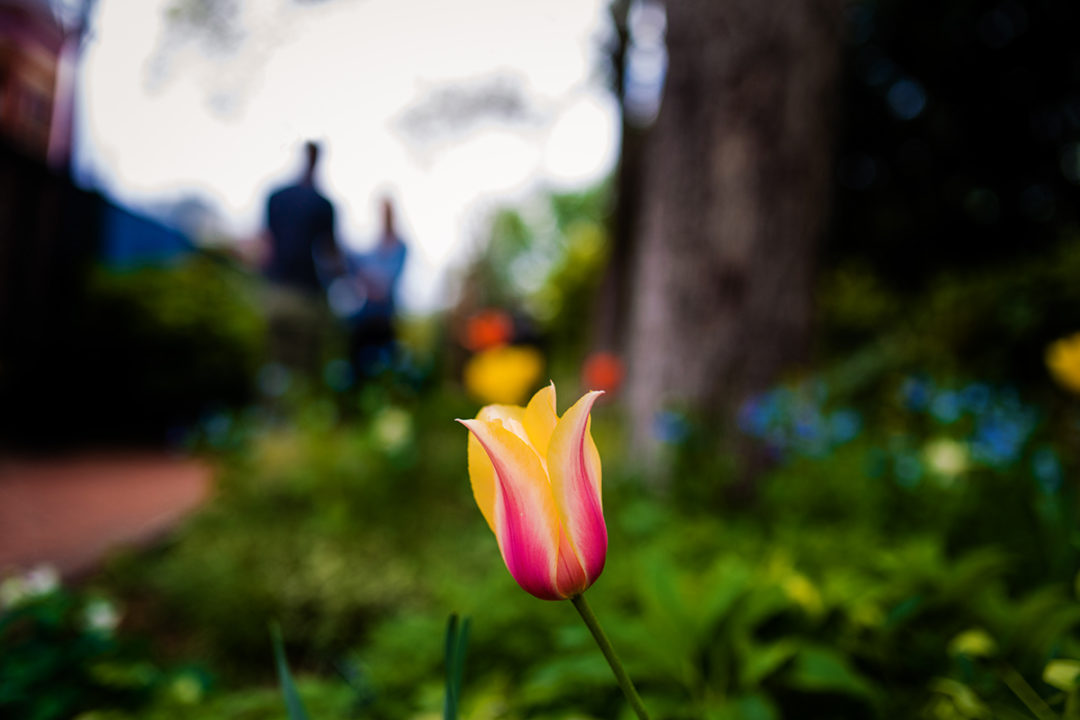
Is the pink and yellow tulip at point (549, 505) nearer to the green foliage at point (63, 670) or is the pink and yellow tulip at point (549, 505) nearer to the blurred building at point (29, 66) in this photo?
the green foliage at point (63, 670)

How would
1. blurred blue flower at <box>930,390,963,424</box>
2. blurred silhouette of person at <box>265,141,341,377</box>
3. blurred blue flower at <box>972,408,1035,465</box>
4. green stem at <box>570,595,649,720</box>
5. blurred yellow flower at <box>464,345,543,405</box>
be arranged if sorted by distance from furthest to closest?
1. blurred yellow flower at <box>464,345,543,405</box>
2. blurred blue flower at <box>930,390,963,424</box>
3. blurred blue flower at <box>972,408,1035,465</box>
4. blurred silhouette of person at <box>265,141,341,377</box>
5. green stem at <box>570,595,649,720</box>

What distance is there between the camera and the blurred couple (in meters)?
1.63

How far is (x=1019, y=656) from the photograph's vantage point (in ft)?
3.06

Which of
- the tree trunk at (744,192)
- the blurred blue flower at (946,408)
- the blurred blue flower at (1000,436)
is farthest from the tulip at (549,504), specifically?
the tree trunk at (744,192)

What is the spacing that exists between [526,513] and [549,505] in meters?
0.02

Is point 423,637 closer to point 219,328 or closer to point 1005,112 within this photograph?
point 219,328

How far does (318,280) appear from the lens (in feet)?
8.72

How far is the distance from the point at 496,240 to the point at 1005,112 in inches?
304

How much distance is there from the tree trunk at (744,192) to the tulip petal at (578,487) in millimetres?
2318

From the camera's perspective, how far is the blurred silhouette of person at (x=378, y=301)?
3777 millimetres

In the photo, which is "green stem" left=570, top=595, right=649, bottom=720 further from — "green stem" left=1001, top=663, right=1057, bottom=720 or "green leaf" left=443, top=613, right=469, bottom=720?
"green stem" left=1001, top=663, right=1057, bottom=720

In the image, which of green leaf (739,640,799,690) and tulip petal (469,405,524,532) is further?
green leaf (739,640,799,690)

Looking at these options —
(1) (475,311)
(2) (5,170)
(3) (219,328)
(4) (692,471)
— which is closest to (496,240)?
(1) (475,311)

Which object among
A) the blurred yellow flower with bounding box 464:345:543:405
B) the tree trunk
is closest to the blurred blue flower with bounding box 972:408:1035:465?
the tree trunk
